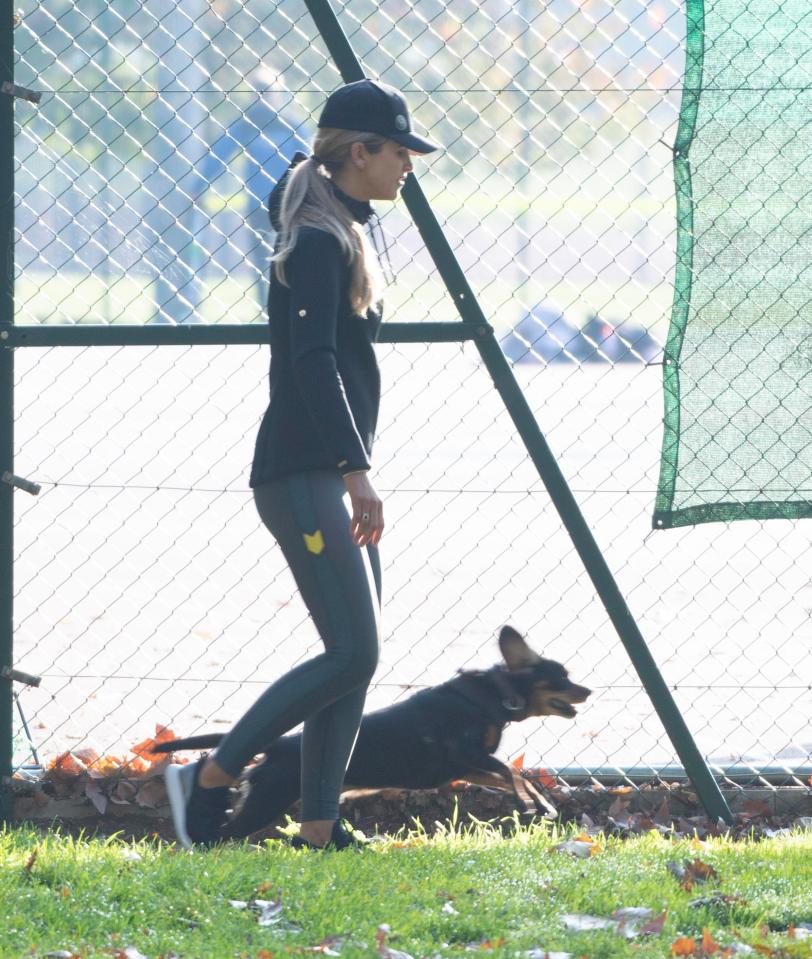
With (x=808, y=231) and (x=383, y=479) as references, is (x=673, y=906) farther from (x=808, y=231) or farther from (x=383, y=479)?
(x=383, y=479)

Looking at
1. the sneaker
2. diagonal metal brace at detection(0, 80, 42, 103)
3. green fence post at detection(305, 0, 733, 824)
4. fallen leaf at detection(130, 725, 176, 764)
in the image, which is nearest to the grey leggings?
the sneaker

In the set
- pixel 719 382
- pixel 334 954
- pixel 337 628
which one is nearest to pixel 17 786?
pixel 337 628

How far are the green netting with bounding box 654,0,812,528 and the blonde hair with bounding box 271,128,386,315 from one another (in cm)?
108

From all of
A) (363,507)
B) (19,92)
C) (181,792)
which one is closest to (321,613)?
(363,507)

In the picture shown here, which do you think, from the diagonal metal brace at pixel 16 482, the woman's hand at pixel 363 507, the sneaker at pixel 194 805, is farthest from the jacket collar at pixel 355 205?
the sneaker at pixel 194 805

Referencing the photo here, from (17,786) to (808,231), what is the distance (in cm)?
306

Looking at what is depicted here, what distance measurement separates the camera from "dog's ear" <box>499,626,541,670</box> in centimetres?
435

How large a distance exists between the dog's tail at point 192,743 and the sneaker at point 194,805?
0.76 feet

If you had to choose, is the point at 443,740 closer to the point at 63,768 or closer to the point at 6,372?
the point at 63,768

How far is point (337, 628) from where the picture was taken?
3352 millimetres

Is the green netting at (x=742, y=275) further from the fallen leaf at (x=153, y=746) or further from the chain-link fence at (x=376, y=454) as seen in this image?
the fallen leaf at (x=153, y=746)

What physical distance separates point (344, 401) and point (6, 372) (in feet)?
4.41

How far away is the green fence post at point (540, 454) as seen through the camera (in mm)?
3740

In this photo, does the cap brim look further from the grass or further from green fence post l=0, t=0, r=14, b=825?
the grass
